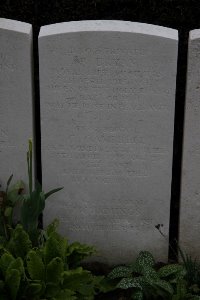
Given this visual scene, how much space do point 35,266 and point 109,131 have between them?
931 mm

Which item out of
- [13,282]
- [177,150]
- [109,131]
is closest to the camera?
[13,282]

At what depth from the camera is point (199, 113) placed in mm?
3820

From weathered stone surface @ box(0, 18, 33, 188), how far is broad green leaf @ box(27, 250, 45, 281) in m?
0.69

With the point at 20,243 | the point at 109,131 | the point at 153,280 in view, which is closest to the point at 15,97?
the point at 109,131

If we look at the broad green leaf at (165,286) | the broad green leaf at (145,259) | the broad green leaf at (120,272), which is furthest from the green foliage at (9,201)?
the broad green leaf at (165,286)

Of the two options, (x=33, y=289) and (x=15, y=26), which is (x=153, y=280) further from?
(x=15, y=26)

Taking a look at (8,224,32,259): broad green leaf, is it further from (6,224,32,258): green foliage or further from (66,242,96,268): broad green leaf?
(66,242,96,268): broad green leaf

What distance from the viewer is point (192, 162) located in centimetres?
395

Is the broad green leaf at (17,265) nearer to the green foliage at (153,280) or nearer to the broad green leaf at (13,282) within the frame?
the broad green leaf at (13,282)

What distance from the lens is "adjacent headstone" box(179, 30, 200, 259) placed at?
3711 mm

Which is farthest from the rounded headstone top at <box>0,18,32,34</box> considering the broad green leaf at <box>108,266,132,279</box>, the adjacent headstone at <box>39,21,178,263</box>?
the broad green leaf at <box>108,266,132,279</box>

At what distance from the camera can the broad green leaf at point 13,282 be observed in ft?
11.1

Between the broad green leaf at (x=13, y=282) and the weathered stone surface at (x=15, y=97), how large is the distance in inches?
30.9

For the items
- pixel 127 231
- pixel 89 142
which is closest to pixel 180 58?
pixel 89 142
